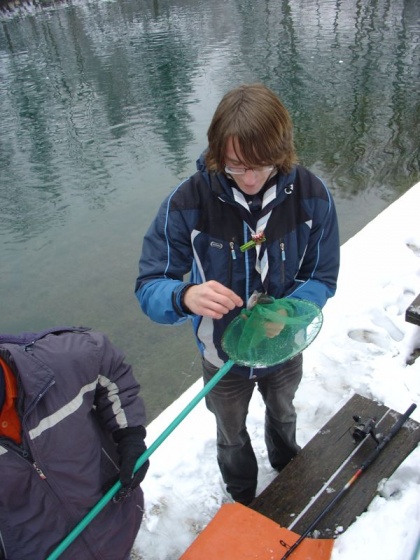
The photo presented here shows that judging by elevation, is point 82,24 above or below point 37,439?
below

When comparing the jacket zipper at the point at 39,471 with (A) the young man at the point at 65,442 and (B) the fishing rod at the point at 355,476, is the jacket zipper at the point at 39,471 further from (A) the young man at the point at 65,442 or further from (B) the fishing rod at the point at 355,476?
(B) the fishing rod at the point at 355,476

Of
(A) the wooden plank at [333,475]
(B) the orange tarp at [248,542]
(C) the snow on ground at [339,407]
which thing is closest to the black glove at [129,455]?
(B) the orange tarp at [248,542]

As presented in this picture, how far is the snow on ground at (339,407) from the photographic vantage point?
7.50 feet

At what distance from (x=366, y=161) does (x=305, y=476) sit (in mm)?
8635

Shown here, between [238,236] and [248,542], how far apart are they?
126cm

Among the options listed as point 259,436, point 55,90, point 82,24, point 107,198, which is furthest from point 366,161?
point 82,24

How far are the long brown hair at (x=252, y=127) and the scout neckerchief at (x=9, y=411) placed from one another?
100 centimetres

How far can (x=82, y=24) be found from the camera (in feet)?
100

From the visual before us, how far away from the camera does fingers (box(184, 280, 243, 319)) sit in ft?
5.41

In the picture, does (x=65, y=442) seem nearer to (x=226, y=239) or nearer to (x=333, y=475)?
(x=226, y=239)

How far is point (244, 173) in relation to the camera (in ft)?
5.70

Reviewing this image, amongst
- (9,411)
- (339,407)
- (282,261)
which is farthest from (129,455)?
(339,407)

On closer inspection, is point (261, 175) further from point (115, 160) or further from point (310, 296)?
point (115, 160)

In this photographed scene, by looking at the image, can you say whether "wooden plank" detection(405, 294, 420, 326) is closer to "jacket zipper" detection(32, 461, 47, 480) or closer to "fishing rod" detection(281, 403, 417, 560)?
"fishing rod" detection(281, 403, 417, 560)
